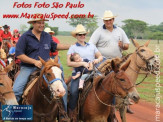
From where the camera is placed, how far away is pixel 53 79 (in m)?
5.55

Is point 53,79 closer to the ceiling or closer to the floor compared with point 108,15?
closer to the floor

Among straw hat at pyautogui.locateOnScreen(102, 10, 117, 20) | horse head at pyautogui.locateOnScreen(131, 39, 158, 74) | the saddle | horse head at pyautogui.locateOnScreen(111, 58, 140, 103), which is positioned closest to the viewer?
horse head at pyautogui.locateOnScreen(111, 58, 140, 103)

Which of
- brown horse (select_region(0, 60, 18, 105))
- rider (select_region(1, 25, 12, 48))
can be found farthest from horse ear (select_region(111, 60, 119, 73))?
rider (select_region(1, 25, 12, 48))

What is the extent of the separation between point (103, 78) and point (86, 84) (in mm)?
551

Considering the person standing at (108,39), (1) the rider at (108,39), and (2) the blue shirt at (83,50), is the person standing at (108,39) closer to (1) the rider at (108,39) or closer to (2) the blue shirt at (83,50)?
(1) the rider at (108,39)

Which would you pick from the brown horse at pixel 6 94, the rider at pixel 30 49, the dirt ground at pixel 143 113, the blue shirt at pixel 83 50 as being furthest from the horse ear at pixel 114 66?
the dirt ground at pixel 143 113

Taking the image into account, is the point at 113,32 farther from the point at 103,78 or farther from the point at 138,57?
the point at 103,78

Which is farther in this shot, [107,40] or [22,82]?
[107,40]

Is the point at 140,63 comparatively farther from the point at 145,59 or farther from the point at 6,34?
the point at 6,34

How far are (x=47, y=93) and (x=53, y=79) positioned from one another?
57 cm

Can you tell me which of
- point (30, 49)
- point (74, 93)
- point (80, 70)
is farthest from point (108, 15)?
point (30, 49)

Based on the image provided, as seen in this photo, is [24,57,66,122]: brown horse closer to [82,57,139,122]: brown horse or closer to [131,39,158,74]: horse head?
[82,57,139,122]: brown horse

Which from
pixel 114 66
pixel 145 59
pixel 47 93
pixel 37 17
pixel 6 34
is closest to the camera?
pixel 47 93

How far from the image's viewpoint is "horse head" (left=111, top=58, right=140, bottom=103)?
597 cm
